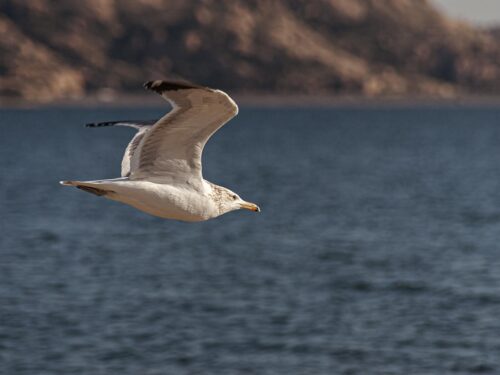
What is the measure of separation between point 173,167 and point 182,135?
0.66 m

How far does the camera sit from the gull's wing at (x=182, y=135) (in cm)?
1469

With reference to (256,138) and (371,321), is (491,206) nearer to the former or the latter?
(371,321)

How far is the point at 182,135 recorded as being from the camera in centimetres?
1592

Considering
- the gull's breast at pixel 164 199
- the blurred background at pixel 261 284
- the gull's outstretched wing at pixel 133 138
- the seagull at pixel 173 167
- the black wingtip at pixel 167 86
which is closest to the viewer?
the black wingtip at pixel 167 86

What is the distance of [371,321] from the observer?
124ft

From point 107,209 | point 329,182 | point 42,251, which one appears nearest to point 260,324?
point 42,251

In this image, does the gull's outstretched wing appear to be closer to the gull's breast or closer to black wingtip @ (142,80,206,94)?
the gull's breast

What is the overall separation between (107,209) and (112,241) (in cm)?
1703

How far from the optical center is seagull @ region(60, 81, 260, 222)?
15231 millimetres

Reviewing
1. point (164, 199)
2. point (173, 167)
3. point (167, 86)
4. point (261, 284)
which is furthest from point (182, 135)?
point (261, 284)

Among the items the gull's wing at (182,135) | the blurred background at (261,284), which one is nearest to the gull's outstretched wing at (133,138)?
the gull's wing at (182,135)

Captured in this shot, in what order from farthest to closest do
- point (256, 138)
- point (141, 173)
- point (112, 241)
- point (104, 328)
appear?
point (256, 138)
point (112, 241)
point (104, 328)
point (141, 173)

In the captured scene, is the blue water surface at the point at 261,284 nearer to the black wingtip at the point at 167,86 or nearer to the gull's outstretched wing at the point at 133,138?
the gull's outstretched wing at the point at 133,138

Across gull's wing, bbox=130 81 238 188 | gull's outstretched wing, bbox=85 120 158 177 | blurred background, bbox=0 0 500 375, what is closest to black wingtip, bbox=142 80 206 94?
gull's wing, bbox=130 81 238 188
